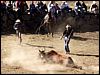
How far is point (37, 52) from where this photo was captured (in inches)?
731

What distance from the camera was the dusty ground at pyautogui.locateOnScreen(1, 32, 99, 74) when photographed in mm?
15469

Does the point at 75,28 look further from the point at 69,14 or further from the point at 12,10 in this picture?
the point at 12,10

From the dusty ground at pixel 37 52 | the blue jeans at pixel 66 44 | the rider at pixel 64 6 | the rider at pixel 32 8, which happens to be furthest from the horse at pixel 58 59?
the rider at pixel 64 6

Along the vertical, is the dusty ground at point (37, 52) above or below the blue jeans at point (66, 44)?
below

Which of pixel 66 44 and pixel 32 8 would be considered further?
pixel 32 8

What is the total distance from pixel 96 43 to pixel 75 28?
448 cm

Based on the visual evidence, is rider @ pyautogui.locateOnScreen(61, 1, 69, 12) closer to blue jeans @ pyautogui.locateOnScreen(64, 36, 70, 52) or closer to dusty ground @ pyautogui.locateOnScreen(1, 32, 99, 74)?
dusty ground @ pyautogui.locateOnScreen(1, 32, 99, 74)

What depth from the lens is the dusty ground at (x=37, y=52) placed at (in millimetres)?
15469

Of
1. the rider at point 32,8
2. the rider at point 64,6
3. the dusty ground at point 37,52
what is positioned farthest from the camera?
the rider at point 64,6

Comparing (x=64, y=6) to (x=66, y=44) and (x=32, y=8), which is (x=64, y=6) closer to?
(x=32, y=8)

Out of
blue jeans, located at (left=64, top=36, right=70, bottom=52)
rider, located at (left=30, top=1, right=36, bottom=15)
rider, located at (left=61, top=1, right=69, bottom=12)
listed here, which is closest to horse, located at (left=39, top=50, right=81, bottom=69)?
blue jeans, located at (left=64, top=36, right=70, bottom=52)

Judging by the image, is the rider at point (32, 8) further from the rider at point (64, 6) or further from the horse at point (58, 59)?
the horse at point (58, 59)

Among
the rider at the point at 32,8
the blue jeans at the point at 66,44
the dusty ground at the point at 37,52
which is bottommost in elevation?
the dusty ground at the point at 37,52

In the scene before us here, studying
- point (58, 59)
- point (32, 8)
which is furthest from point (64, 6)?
point (58, 59)
